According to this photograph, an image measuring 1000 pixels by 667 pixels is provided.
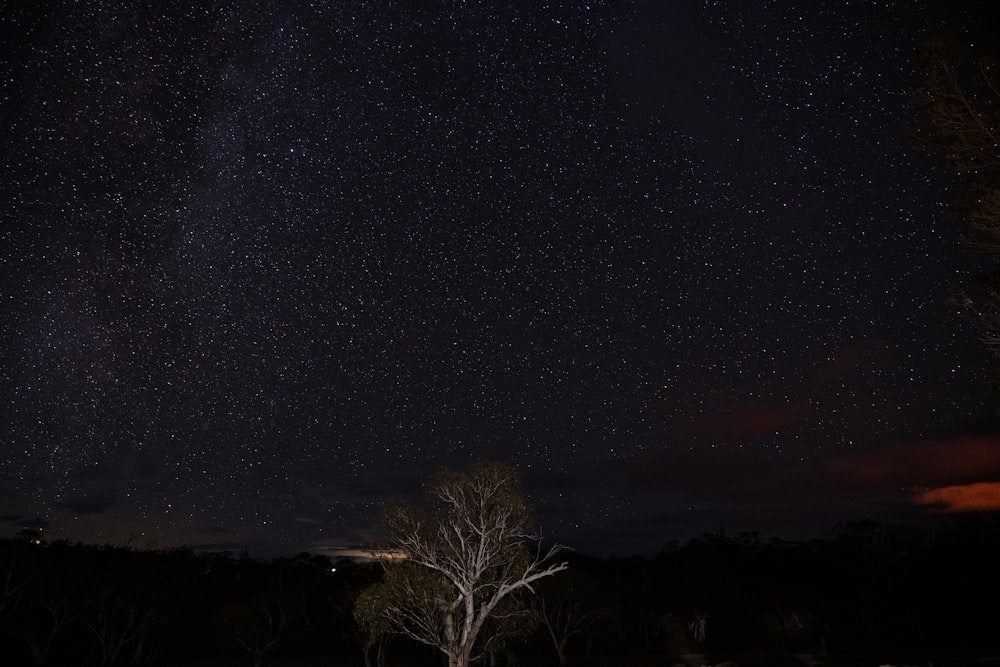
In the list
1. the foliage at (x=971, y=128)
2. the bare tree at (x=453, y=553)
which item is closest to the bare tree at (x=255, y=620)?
the bare tree at (x=453, y=553)

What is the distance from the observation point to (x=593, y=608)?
6869 cm

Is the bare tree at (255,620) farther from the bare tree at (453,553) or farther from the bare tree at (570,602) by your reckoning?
the bare tree at (453,553)

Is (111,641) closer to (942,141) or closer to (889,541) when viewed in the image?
(942,141)

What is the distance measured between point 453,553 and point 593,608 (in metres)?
45.2

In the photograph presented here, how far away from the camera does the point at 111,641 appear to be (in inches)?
2352

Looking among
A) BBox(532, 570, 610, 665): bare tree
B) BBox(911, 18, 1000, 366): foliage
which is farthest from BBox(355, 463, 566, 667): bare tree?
BBox(532, 570, 610, 665): bare tree

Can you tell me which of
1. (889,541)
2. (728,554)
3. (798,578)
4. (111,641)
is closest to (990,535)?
(889,541)

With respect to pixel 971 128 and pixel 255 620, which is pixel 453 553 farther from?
pixel 255 620

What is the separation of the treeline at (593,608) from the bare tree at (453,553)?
26.8m

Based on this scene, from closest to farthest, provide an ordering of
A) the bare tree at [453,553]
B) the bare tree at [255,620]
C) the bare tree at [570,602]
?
the bare tree at [453,553] < the bare tree at [255,620] < the bare tree at [570,602]

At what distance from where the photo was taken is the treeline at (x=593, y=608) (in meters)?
59.5

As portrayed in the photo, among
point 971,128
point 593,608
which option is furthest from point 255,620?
point 971,128

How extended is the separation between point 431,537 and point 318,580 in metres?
73.3

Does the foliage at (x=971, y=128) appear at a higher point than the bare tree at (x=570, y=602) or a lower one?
higher
